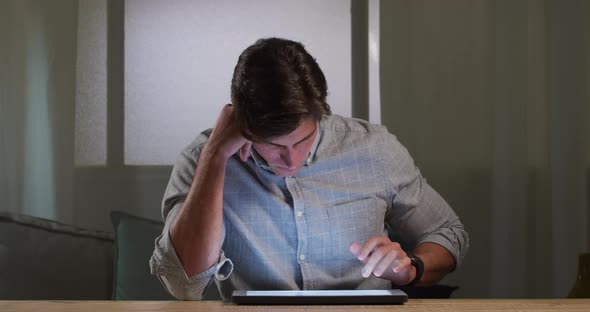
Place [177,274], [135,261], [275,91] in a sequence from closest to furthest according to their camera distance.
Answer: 1. [275,91]
2. [177,274]
3. [135,261]

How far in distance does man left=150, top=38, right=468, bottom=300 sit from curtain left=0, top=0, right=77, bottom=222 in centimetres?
52

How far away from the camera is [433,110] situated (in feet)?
6.66

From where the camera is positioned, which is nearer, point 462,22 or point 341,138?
point 341,138

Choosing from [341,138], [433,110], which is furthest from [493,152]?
[341,138]

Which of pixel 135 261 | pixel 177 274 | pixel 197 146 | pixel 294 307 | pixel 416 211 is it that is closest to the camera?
pixel 294 307

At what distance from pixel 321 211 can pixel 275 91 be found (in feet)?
1.29

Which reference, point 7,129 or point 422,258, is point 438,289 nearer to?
point 422,258

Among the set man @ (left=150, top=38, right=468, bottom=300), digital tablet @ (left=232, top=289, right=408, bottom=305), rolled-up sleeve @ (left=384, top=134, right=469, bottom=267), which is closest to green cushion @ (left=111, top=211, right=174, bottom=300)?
man @ (left=150, top=38, right=468, bottom=300)

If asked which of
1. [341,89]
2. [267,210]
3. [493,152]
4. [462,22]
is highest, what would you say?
[462,22]

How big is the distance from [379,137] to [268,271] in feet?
1.32

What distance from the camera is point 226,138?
1.48 metres

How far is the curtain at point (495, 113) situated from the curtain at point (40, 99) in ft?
2.75

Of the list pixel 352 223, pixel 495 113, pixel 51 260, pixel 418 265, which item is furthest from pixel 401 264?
pixel 51 260

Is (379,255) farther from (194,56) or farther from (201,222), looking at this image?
(194,56)
